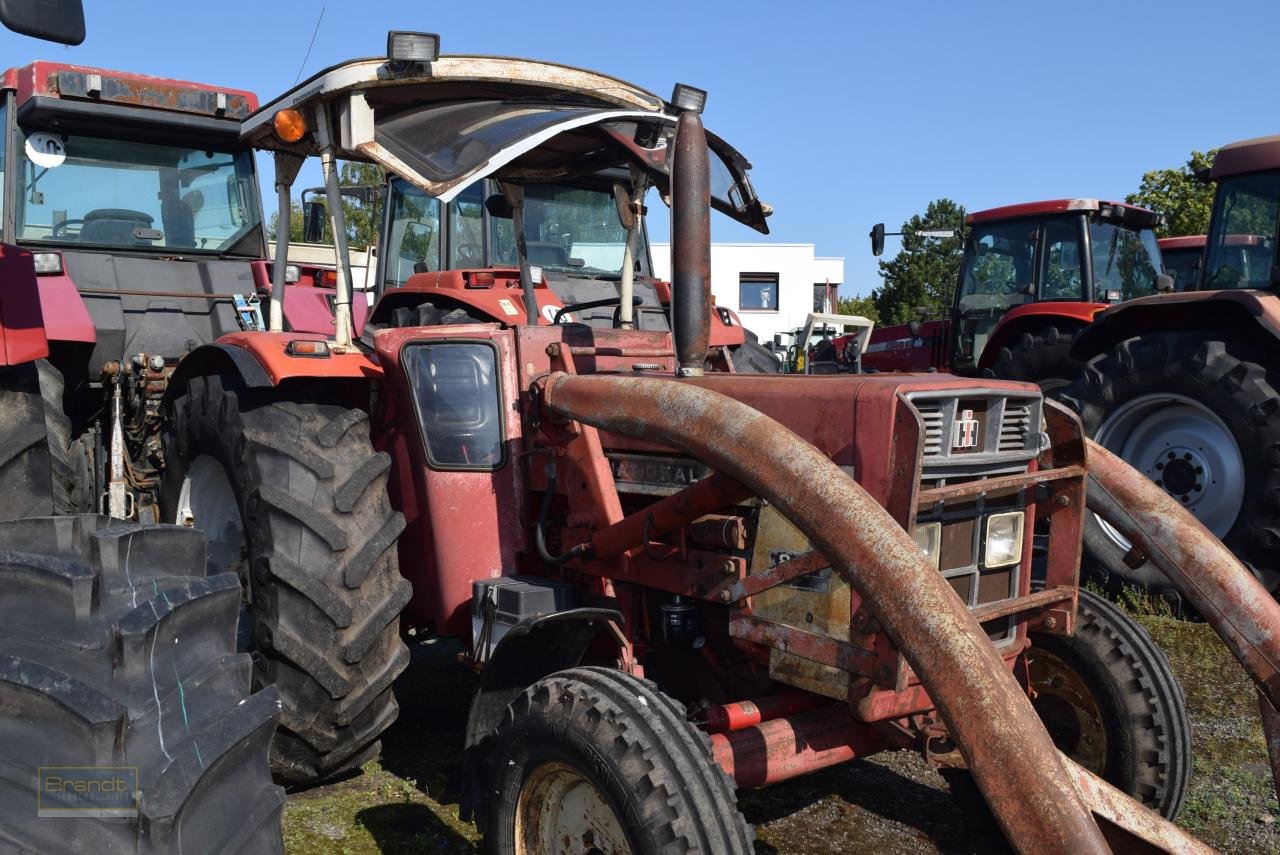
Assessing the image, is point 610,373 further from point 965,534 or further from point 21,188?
point 21,188

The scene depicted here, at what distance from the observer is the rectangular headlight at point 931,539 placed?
288 cm

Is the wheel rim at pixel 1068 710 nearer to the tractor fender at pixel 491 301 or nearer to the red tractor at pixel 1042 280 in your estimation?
the tractor fender at pixel 491 301

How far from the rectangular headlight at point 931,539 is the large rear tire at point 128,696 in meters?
1.59

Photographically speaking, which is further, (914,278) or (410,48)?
(914,278)

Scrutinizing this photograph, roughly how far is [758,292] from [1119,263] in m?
30.2

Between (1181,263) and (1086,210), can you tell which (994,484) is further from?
(1181,263)

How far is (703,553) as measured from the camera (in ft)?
10.5

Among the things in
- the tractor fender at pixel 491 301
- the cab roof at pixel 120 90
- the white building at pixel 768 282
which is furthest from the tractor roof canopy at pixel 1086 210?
the white building at pixel 768 282

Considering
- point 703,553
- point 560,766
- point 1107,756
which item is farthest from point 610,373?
point 1107,756

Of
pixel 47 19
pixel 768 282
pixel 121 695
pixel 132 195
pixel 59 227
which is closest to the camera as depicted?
pixel 121 695

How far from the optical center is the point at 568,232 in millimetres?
7773

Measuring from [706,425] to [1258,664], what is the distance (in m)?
1.54

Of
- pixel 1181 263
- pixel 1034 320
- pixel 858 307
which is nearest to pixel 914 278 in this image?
pixel 858 307

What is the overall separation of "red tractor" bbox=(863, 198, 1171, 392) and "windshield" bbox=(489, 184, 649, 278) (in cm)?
335
